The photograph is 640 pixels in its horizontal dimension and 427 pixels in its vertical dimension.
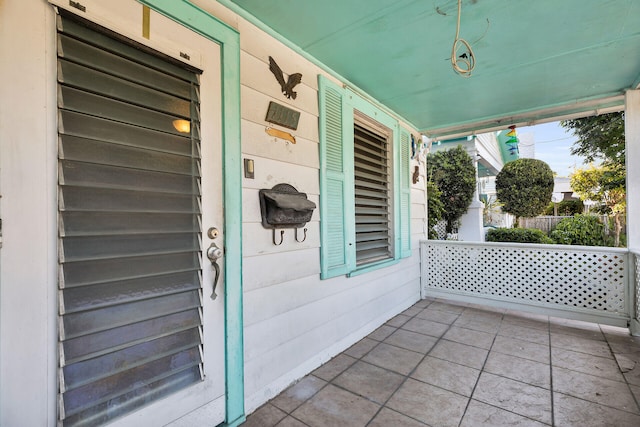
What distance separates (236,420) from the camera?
66.0 inches

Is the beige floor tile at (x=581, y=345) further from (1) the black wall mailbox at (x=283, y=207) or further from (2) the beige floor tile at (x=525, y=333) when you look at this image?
(1) the black wall mailbox at (x=283, y=207)

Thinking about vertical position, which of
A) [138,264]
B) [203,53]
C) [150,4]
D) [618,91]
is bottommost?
[138,264]

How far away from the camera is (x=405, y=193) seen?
365 cm

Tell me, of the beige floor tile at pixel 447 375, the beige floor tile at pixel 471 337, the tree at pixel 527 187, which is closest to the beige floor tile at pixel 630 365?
the beige floor tile at pixel 471 337

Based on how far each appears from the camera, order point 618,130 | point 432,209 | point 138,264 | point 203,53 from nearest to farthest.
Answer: point 138,264 < point 203,53 < point 618,130 < point 432,209

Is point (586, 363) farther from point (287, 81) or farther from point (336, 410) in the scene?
point (287, 81)

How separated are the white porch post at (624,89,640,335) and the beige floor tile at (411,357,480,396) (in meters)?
2.05

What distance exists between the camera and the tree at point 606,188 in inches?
206

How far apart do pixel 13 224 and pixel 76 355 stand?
530mm

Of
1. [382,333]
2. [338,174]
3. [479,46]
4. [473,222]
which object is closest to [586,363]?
[382,333]

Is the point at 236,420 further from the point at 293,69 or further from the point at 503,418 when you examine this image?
the point at 293,69

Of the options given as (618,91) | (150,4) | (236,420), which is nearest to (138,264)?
(236,420)

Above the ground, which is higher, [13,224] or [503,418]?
[13,224]

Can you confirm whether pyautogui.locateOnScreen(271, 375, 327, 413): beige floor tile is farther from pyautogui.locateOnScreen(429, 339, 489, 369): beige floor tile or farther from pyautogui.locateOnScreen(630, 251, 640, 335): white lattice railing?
pyautogui.locateOnScreen(630, 251, 640, 335): white lattice railing
